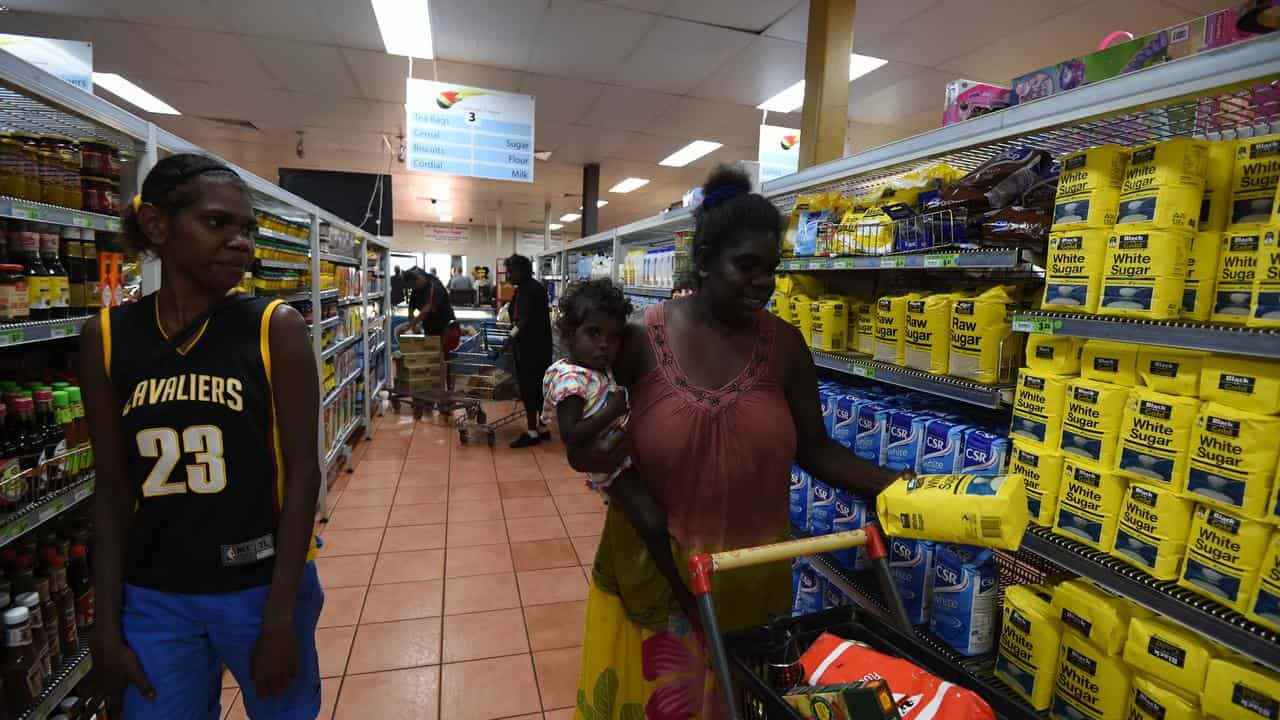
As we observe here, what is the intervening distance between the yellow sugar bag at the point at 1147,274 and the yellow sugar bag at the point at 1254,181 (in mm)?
105

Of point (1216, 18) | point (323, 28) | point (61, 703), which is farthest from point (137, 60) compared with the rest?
Result: point (1216, 18)

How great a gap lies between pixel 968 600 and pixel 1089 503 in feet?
1.47

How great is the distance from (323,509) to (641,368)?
145 inches

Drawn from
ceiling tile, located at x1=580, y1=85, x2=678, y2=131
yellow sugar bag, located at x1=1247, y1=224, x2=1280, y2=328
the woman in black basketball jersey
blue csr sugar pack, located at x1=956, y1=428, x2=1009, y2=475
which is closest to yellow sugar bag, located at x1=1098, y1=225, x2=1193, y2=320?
yellow sugar bag, located at x1=1247, y1=224, x2=1280, y2=328

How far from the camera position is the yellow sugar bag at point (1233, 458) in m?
1.12

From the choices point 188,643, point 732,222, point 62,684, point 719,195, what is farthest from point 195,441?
point 719,195

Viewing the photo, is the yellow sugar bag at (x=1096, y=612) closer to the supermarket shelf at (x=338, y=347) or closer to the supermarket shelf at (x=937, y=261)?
the supermarket shelf at (x=937, y=261)

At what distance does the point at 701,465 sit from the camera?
1389 millimetres

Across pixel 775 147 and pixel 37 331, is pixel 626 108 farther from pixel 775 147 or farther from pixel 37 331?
pixel 37 331

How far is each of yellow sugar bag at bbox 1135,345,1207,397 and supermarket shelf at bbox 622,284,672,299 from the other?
281 cm

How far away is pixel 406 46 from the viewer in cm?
573

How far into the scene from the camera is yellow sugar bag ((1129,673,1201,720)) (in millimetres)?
1210

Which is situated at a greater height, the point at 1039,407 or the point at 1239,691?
the point at 1039,407

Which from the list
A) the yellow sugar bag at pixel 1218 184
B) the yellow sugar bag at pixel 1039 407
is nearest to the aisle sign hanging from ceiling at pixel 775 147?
the yellow sugar bag at pixel 1039 407
